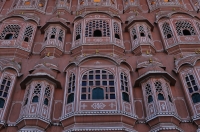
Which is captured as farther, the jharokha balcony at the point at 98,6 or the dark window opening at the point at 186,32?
the jharokha balcony at the point at 98,6

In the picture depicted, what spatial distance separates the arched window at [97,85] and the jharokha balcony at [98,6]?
8.24 metres

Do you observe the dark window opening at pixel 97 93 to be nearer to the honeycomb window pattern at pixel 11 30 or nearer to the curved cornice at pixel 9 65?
the curved cornice at pixel 9 65

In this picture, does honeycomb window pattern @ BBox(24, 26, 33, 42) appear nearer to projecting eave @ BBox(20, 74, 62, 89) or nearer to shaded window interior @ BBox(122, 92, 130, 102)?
projecting eave @ BBox(20, 74, 62, 89)


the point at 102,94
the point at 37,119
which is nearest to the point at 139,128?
the point at 102,94

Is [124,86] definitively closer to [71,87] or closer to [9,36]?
[71,87]

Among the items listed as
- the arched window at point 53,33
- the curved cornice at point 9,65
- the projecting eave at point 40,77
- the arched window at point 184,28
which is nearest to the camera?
the projecting eave at point 40,77

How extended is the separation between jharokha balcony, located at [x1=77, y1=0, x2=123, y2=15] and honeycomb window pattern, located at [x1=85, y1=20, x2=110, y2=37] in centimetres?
210

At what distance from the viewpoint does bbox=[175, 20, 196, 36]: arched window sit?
818 inches

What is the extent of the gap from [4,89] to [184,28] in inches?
558

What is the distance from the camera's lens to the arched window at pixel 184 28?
68.1ft

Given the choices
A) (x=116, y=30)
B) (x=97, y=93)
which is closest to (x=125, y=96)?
(x=97, y=93)

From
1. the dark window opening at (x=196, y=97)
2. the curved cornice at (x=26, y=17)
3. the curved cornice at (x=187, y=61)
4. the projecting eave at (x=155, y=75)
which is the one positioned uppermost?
the curved cornice at (x=26, y=17)

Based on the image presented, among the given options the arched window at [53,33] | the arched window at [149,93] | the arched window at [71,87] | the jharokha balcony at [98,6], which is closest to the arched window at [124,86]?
the arched window at [149,93]

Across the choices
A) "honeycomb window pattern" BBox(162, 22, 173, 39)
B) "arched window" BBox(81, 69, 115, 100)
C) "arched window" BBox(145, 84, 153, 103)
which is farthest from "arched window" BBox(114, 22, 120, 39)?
"arched window" BBox(145, 84, 153, 103)
